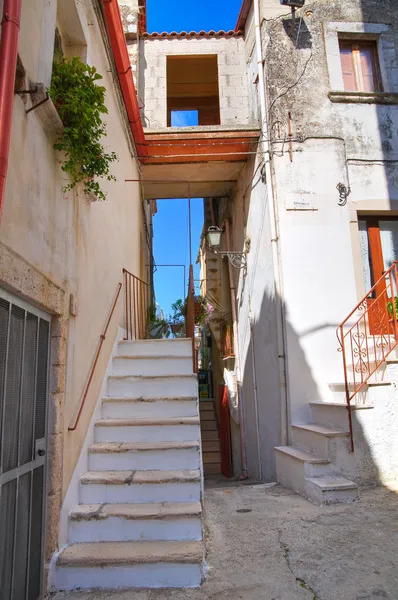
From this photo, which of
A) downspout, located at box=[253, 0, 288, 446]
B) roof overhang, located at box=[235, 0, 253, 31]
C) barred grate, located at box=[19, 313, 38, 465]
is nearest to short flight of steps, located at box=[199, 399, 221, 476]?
downspout, located at box=[253, 0, 288, 446]

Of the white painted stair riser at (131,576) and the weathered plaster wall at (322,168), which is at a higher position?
the weathered plaster wall at (322,168)

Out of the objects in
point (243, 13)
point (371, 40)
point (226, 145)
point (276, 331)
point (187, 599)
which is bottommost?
point (187, 599)

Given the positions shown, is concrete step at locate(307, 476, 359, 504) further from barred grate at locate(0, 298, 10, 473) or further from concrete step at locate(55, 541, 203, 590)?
barred grate at locate(0, 298, 10, 473)

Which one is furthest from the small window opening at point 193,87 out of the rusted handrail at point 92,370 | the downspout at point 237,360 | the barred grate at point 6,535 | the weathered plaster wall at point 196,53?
the barred grate at point 6,535

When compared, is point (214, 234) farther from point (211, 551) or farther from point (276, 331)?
point (211, 551)

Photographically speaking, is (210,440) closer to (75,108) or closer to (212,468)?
(212,468)

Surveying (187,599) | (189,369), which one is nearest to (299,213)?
(189,369)

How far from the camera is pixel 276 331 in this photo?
627 cm

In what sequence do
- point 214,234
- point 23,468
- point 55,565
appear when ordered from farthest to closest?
point 214,234 < point 55,565 < point 23,468

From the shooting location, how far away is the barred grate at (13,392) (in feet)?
7.81

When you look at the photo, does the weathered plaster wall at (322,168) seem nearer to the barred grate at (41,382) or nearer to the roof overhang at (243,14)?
the roof overhang at (243,14)

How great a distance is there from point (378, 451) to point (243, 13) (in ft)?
25.3

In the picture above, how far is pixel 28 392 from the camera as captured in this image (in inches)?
105

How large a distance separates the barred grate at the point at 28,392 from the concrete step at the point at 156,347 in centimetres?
262
